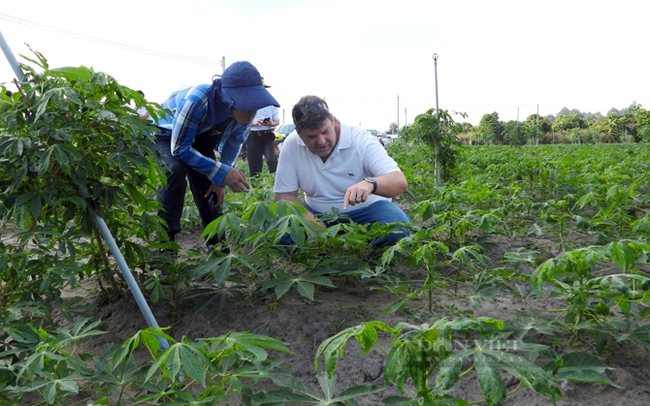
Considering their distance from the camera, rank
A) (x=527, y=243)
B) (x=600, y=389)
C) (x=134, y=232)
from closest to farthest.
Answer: (x=600, y=389) → (x=134, y=232) → (x=527, y=243)

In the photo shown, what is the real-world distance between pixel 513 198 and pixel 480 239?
2.97 ft

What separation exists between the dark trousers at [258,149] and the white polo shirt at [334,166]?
11.2 ft

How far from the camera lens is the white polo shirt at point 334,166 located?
9.37ft

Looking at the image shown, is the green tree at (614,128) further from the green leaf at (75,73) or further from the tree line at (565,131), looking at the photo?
the green leaf at (75,73)

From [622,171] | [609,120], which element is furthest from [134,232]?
[609,120]

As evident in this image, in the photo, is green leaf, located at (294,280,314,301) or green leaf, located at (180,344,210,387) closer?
green leaf, located at (180,344,210,387)

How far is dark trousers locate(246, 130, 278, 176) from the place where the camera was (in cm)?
632

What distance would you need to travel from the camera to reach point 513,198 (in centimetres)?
371

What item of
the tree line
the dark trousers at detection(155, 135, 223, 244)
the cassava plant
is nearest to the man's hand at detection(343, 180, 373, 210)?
the cassava plant

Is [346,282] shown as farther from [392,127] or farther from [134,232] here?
[392,127]

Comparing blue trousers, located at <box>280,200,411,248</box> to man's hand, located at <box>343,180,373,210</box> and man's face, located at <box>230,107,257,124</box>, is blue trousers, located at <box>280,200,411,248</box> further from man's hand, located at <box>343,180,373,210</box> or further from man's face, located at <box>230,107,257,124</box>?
man's face, located at <box>230,107,257,124</box>

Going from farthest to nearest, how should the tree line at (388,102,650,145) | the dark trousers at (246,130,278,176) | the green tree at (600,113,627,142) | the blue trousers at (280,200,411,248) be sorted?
the green tree at (600,113,627,142), the tree line at (388,102,650,145), the dark trousers at (246,130,278,176), the blue trousers at (280,200,411,248)

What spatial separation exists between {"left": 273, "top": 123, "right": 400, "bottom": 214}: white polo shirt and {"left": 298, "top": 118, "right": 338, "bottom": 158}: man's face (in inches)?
3.5

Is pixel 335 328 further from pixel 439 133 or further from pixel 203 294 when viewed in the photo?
pixel 439 133
